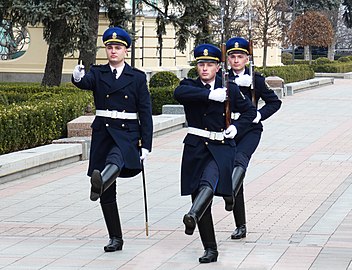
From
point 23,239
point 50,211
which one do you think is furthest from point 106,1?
point 23,239

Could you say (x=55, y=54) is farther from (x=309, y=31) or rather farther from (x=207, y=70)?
(x=309, y=31)

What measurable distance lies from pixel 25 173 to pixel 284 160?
4.24 m

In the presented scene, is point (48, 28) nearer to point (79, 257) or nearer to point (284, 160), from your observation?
point (284, 160)

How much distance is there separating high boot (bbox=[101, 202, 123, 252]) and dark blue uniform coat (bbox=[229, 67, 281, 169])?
1195 millimetres

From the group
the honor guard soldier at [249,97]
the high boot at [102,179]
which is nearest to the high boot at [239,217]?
the honor guard soldier at [249,97]

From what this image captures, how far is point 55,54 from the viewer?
27.7 meters

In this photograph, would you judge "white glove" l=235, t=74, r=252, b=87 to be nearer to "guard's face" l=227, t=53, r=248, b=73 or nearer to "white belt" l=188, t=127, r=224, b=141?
"guard's face" l=227, t=53, r=248, b=73

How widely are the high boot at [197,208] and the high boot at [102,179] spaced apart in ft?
2.48

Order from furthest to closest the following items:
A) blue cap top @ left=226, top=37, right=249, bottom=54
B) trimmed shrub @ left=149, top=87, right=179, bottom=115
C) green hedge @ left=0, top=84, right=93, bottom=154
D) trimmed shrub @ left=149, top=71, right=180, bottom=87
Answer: trimmed shrub @ left=149, top=71, right=180, bottom=87
trimmed shrub @ left=149, top=87, right=179, bottom=115
green hedge @ left=0, top=84, right=93, bottom=154
blue cap top @ left=226, top=37, right=249, bottom=54

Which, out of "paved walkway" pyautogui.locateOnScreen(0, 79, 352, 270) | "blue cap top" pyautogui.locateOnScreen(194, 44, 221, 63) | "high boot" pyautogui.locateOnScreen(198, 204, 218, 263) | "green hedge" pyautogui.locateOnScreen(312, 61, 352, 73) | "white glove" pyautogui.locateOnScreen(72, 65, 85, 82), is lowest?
"green hedge" pyautogui.locateOnScreen(312, 61, 352, 73)

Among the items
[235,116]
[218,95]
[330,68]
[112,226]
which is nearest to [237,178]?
[235,116]

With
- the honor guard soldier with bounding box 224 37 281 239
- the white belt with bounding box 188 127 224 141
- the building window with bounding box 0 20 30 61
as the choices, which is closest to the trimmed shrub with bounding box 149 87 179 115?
the building window with bounding box 0 20 30 61

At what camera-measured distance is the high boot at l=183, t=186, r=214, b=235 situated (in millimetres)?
7746

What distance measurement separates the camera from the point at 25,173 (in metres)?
13.6
